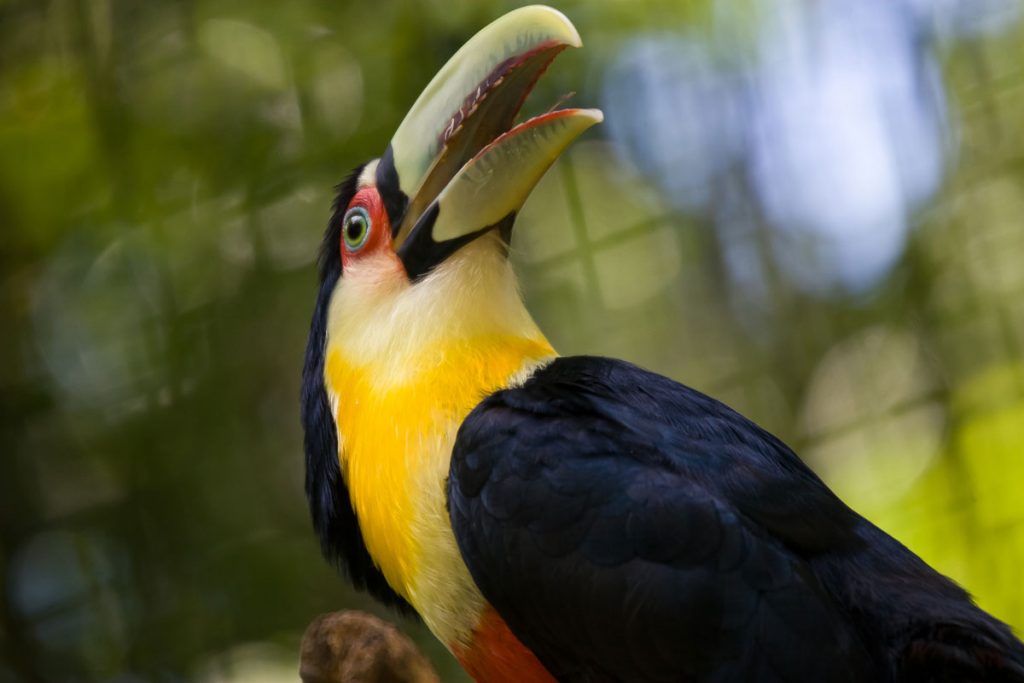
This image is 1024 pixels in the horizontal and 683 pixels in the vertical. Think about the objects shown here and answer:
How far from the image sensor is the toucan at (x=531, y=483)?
6.12 ft

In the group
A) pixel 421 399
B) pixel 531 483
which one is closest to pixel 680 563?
pixel 531 483

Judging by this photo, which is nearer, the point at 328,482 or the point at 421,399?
the point at 421,399

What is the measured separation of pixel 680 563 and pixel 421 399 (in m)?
0.61

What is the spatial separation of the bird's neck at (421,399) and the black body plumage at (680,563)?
117 millimetres

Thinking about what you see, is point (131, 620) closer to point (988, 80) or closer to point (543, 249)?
point (543, 249)

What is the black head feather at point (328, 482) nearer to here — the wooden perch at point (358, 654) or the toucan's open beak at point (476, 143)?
the wooden perch at point (358, 654)

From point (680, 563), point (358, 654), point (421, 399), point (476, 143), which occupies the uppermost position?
point (476, 143)

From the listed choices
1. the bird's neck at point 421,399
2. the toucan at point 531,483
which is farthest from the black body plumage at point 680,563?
the bird's neck at point 421,399

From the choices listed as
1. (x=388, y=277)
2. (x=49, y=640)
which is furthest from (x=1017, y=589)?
(x=49, y=640)

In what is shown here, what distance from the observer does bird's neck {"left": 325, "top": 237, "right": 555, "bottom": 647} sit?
2193mm

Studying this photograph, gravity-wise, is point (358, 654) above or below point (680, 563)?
below

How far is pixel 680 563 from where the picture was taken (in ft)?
6.19

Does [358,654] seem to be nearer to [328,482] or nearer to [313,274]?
[328,482]

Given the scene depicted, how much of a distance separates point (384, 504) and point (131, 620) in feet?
6.39
